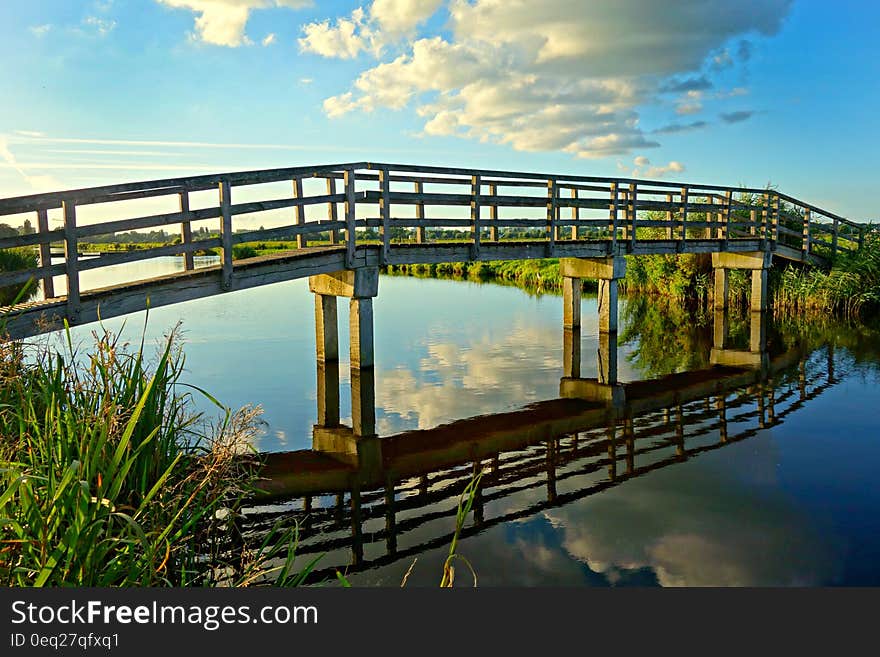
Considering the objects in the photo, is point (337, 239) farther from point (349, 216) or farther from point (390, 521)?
point (390, 521)

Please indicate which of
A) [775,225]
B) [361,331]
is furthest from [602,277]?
[775,225]

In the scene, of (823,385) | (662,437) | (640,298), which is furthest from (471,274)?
(662,437)

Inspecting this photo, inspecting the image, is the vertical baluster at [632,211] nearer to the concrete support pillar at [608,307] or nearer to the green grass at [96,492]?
the concrete support pillar at [608,307]

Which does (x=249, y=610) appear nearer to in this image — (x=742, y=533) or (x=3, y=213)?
(x=742, y=533)

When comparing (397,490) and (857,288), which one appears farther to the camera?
(857,288)

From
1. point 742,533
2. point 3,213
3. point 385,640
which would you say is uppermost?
point 3,213

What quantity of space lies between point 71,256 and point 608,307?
11.2 metres

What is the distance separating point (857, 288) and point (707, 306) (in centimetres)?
418

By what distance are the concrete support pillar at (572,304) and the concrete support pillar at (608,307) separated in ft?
1.76

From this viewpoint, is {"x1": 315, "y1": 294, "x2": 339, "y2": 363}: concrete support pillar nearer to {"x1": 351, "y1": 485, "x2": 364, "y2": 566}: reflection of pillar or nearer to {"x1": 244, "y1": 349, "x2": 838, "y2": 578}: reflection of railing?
{"x1": 244, "y1": 349, "x2": 838, "y2": 578}: reflection of railing

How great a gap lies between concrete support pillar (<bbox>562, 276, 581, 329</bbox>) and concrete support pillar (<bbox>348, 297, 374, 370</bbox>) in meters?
6.04

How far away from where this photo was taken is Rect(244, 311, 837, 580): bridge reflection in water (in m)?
6.23

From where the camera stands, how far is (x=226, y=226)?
32.1 feet

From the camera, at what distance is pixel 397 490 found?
7199mm
